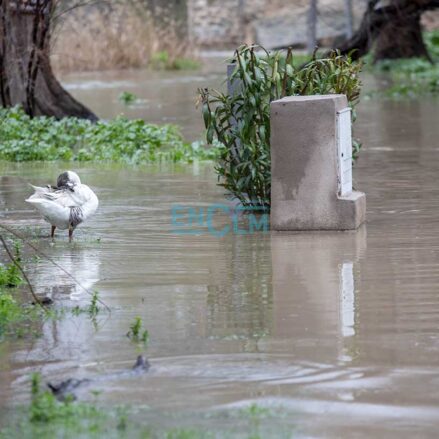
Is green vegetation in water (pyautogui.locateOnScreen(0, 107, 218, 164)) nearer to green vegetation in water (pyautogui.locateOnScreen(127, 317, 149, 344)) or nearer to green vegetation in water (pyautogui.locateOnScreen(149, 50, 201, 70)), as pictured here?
green vegetation in water (pyautogui.locateOnScreen(127, 317, 149, 344))

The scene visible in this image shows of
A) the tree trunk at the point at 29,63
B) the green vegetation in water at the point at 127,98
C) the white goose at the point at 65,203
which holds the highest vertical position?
the tree trunk at the point at 29,63

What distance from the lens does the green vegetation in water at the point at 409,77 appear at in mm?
26094

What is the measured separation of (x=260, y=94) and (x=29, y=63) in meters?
8.32

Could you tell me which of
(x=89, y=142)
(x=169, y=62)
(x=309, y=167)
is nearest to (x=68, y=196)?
(x=309, y=167)

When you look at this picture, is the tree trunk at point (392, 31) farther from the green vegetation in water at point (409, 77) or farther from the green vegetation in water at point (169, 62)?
the green vegetation in water at point (169, 62)

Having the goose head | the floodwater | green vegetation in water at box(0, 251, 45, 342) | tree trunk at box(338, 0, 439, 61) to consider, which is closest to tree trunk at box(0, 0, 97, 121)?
the floodwater

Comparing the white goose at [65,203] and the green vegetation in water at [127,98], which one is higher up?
the green vegetation in water at [127,98]

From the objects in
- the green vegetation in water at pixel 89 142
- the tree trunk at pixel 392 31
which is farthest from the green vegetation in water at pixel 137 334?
the tree trunk at pixel 392 31

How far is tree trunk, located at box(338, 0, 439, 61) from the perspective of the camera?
29000mm

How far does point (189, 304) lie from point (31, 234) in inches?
118

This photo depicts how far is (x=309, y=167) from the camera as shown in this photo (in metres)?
10.0

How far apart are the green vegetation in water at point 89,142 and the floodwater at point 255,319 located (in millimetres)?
3485

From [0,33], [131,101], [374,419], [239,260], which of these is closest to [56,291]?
[239,260]

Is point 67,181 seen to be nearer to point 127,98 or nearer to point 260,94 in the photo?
point 260,94
